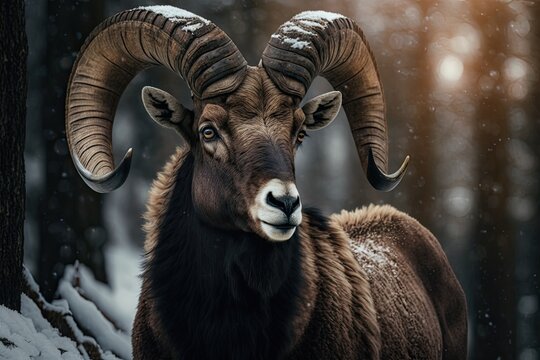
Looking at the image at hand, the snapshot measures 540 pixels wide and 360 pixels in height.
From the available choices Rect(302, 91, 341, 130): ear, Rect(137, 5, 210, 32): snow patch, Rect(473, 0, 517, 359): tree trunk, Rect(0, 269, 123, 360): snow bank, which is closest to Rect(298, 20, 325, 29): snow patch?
Rect(302, 91, 341, 130): ear

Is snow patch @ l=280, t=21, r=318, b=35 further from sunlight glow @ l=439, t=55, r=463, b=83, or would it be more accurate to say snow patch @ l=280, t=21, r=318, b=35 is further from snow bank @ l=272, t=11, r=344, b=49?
sunlight glow @ l=439, t=55, r=463, b=83

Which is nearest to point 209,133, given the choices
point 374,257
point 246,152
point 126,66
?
point 246,152

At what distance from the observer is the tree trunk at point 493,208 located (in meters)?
19.1

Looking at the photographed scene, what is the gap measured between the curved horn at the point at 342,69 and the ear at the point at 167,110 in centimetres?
72

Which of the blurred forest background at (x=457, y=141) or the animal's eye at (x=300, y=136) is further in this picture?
the blurred forest background at (x=457, y=141)

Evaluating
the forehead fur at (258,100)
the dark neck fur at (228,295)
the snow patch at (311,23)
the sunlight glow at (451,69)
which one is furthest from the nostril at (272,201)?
the sunlight glow at (451,69)

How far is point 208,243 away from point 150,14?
1823mm

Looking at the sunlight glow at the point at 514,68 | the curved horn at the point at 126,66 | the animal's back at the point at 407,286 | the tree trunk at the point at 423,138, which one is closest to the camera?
the curved horn at the point at 126,66

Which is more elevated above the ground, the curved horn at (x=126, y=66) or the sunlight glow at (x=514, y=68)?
the sunlight glow at (x=514, y=68)

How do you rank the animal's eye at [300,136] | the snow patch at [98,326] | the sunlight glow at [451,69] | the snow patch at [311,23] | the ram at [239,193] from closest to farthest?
the ram at [239,193], the animal's eye at [300,136], the snow patch at [311,23], the snow patch at [98,326], the sunlight glow at [451,69]

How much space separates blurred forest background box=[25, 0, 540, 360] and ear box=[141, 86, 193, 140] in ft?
29.8

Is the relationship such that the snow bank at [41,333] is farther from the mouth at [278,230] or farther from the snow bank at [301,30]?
the snow bank at [301,30]

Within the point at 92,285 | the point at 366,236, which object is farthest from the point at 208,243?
the point at 92,285

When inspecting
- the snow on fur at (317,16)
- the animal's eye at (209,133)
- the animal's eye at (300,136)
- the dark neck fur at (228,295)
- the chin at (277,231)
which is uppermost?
the snow on fur at (317,16)
